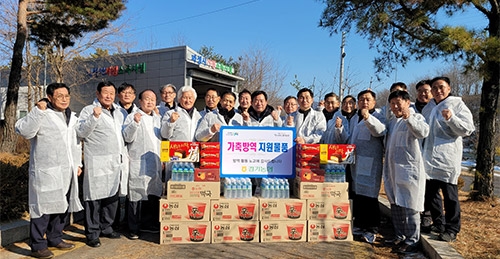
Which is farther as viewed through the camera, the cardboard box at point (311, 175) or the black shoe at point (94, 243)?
the cardboard box at point (311, 175)

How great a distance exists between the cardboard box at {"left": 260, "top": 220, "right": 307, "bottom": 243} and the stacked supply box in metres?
0.15

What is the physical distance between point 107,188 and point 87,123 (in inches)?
31.5

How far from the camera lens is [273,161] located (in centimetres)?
426

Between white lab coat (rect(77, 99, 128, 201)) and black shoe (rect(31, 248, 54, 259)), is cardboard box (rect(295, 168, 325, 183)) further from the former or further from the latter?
black shoe (rect(31, 248, 54, 259))

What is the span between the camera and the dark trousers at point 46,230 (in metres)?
3.54

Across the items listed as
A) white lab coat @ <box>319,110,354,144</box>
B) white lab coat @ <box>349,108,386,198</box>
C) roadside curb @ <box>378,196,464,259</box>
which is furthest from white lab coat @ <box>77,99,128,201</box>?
roadside curb @ <box>378,196,464,259</box>

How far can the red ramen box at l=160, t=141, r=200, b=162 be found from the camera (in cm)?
390

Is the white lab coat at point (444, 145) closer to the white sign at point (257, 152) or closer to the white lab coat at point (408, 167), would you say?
the white lab coat at point (408, 167)

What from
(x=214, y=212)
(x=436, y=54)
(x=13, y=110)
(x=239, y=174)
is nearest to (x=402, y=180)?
(x=239, y=174)

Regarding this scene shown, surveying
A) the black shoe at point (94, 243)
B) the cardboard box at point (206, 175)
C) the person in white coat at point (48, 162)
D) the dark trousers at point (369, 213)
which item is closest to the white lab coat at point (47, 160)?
the person in white coat at point (48, 162)

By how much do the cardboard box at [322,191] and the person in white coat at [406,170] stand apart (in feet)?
1.75

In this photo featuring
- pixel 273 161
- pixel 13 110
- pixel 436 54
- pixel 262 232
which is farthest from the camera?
pixel 13 110

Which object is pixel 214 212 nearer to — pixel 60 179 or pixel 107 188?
pixel 107 188

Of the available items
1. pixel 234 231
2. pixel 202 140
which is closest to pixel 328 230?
pixel 234 231
